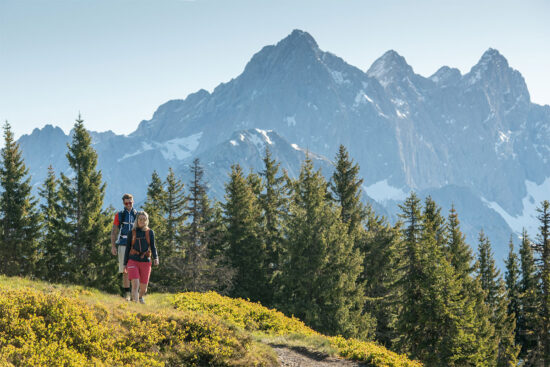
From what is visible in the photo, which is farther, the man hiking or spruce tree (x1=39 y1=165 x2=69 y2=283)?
spruce tree (x1=39 y1=165 x2=69 y2=283)

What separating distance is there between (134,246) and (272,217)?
2687 cm

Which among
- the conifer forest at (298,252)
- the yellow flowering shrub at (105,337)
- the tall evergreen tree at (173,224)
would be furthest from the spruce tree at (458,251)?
the yellow flowering shrub at (105,337)

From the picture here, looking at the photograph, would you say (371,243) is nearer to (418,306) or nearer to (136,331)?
(418,306)

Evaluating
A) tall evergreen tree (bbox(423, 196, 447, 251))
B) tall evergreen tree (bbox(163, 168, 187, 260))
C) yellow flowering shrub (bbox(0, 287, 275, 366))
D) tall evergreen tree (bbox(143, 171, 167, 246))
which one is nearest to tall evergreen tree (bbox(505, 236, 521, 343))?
tall evergreen tree (bbox(423, 196, 447, 251))

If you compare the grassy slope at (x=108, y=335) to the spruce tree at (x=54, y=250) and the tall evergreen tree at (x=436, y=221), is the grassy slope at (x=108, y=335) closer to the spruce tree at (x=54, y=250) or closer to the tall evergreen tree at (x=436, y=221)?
the tall evergreen tree at (x=436, y=221)

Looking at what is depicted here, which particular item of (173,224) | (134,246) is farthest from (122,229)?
(173,224)

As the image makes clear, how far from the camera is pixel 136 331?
9500 mm

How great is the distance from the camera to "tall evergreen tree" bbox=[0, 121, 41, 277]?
36000 mm

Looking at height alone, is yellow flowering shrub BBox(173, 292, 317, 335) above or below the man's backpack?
below

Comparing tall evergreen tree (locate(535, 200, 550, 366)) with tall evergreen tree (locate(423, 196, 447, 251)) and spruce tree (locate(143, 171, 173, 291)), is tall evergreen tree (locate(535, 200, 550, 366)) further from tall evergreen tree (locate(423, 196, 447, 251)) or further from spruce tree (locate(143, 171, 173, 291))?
spruce tree (locate(143, 171, 173, 291))

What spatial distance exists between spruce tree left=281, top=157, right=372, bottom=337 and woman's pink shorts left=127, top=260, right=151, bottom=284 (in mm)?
16690

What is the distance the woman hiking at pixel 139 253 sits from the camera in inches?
471

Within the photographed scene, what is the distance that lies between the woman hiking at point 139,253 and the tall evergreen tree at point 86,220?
79.2 ft

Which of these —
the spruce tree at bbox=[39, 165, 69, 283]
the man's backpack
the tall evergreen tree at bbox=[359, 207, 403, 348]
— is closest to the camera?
the man's backpack
